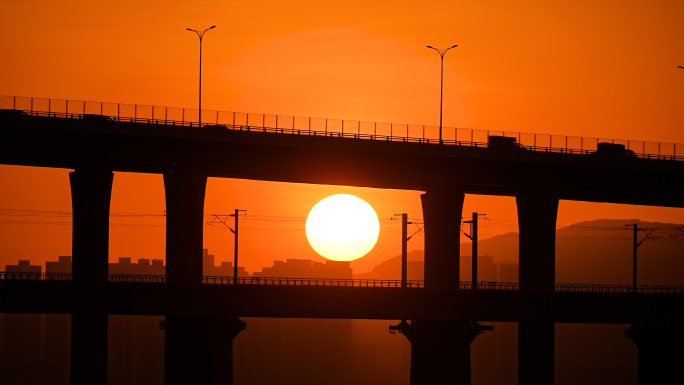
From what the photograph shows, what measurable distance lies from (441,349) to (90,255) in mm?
34787

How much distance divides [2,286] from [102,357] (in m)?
15.8

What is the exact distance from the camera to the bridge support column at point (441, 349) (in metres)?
114

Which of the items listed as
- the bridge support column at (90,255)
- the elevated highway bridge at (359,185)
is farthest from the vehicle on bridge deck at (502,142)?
the bridge support column at (90,255)

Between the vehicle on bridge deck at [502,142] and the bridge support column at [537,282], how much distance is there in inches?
212

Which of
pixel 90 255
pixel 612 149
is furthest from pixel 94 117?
pixel 612 149

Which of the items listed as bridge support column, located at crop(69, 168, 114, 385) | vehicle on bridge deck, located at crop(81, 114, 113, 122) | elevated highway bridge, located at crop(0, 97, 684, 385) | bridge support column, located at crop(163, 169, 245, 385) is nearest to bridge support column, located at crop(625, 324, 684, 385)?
elevated highway bridge, located at crop(0, 97, 684, 385)

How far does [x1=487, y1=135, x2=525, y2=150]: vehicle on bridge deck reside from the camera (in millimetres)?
123625

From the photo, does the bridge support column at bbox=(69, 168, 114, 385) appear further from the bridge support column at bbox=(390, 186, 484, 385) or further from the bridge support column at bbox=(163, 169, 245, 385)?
the bridge support column at bbox=(390, 186, 484, 385)

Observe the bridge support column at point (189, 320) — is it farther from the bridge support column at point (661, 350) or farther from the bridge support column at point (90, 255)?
the bridge support column at point (661, 350)

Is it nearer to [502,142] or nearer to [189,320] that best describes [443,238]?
[502,142]

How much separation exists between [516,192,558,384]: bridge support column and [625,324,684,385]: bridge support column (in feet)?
39.2

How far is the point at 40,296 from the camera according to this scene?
97.6 metres

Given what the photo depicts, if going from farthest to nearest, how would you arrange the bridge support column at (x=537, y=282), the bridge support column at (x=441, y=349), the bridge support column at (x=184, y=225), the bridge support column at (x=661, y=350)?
the bridge support column at (x=661, y=350) → the bridge support column at (x=537, y=282) → the bridge support column at (x=441, y=349) → the bridge support column at (x=184, y=225)

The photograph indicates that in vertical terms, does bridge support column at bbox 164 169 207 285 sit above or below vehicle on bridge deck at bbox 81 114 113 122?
below
